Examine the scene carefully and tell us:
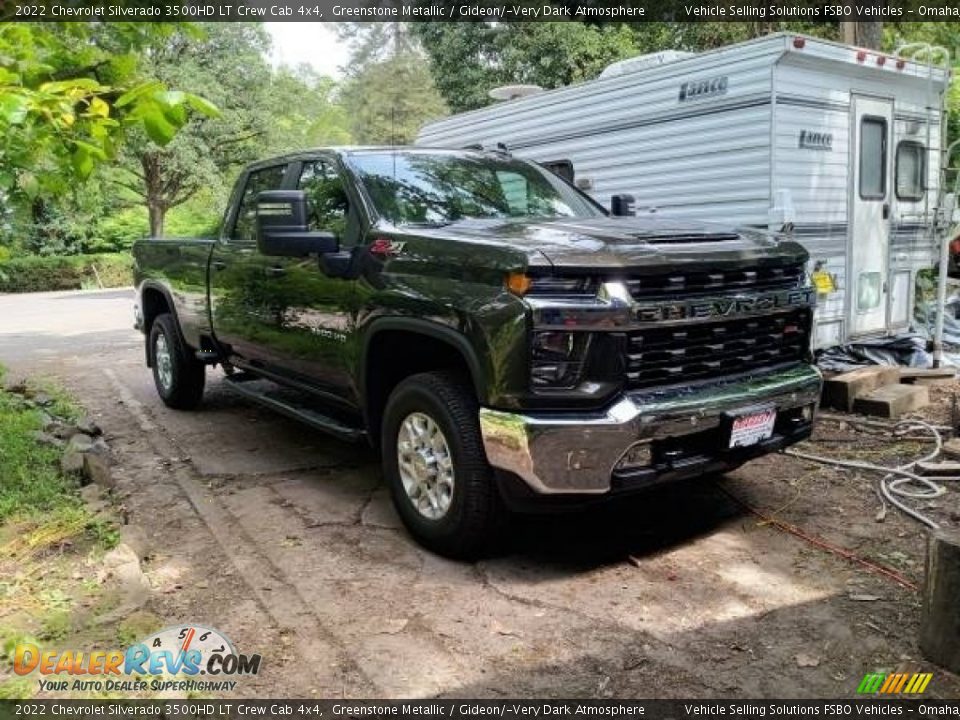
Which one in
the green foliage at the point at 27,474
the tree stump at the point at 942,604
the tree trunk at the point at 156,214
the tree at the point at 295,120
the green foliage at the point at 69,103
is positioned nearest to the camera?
the tree stump at the point at 942,604

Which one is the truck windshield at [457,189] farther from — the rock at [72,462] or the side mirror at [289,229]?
the rock at [72,462]

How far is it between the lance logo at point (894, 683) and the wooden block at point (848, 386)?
12.4ft

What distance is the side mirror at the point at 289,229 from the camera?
13.7 ft

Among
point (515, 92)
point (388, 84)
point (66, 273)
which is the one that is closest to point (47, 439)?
point (515, 92)

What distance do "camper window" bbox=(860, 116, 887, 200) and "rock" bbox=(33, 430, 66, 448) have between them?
6.63 meters

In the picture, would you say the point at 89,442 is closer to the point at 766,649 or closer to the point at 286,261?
the point at 286,261

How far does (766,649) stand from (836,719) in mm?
404

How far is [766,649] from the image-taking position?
3.04m

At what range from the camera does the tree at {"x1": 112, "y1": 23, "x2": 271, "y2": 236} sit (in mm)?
23781

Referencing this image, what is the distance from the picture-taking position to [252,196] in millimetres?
5836

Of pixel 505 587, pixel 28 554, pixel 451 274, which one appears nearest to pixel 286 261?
pixel 451 274

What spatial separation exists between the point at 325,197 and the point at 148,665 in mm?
2790

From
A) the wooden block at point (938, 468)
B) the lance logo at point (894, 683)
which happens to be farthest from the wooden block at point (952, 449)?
the lance logo at point (894, 683)

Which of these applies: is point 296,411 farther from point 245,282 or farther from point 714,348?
point 714,348
